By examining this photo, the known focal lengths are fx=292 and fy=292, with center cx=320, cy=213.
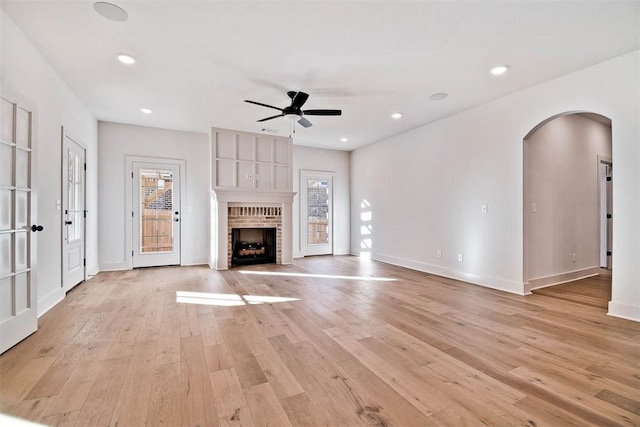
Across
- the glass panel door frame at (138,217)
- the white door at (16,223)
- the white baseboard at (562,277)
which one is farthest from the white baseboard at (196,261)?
the white baseboard at (562,277)

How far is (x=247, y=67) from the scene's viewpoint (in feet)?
11.1

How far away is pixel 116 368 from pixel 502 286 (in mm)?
4538

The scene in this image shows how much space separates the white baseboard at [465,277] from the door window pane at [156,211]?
4.69m

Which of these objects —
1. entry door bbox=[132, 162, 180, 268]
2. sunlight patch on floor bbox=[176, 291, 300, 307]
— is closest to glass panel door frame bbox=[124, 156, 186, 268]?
entry door bbox=[132, 162, 180, 268]

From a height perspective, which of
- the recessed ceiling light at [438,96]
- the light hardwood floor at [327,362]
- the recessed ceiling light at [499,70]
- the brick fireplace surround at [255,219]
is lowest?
the light hardwood floor at [327,362]

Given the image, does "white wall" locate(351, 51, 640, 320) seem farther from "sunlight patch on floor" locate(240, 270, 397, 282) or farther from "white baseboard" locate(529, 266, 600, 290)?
"sunlight patch on floor" locate(240, 270, 397, 282)

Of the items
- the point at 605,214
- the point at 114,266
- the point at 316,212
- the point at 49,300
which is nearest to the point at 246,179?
the point at 316,212

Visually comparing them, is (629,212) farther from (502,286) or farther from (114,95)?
(114,95)

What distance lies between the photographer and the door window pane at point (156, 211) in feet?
19.1

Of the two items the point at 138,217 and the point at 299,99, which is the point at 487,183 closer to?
the point at 299,99

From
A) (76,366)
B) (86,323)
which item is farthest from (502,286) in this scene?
(86,323)

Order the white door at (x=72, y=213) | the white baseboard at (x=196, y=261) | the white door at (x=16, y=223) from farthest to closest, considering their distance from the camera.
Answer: the white baseboard at (x=196, y=261), the white door at (x=72, y=213), the white door at (x=16, y=223)

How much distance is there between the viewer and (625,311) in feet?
9.92

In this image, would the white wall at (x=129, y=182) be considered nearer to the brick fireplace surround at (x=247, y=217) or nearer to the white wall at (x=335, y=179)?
the brick fireplace surround at (x=247, y=217)
